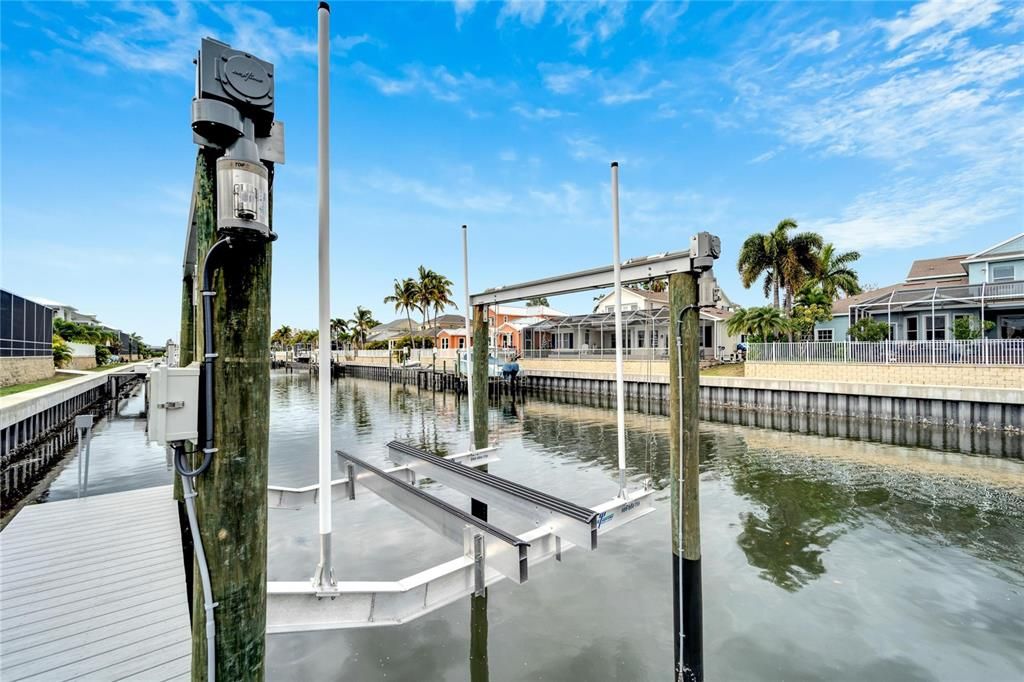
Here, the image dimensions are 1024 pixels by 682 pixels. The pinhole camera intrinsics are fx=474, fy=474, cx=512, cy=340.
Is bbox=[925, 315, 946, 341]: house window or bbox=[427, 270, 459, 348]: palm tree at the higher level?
bbox=[427, 270, 459, 348]: palm tree

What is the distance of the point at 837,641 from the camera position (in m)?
5.23

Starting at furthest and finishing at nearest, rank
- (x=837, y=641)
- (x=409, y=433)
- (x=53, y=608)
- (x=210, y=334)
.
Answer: (x=409, y=433)
(x=837, y=641)
(x=53, y=608)
(x=210, y=334)

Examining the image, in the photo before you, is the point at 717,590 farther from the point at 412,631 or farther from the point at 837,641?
the point at 412,631

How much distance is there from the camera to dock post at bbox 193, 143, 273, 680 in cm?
197

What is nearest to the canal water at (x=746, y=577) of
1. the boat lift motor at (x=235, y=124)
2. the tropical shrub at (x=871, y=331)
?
the boat lift motor at (x=235, y=124)

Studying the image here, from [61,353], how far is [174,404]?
125ft

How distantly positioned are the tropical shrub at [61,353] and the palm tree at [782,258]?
4669cm

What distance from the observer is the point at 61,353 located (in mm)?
29219

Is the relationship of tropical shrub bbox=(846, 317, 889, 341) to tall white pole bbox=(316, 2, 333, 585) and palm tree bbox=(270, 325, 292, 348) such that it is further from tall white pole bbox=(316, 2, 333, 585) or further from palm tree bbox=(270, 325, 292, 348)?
palm tree bbox=(270, 325, 292, 348)

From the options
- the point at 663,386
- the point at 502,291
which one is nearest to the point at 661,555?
the point at 502,291

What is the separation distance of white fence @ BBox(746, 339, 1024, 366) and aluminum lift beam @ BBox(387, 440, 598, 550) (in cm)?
2134

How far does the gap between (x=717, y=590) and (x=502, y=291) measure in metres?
5.30

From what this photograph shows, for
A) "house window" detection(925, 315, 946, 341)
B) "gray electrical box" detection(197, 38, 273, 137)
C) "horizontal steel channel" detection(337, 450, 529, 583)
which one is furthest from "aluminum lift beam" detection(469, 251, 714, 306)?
"house window" detection(925, 315, 946, 341)

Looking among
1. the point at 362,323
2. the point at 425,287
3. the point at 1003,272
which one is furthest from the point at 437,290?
the point at 1003,272
